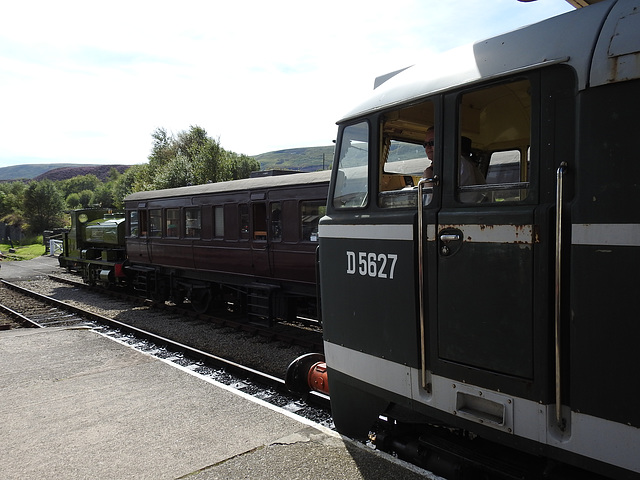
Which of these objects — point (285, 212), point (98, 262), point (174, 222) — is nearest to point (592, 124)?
point (285, 212)

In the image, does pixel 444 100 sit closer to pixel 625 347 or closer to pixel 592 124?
pixel 592 124

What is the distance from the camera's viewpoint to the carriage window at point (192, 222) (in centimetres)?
1238

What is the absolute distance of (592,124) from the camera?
2385 mm

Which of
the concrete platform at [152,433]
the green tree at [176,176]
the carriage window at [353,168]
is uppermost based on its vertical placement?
the green tree at [176,176]

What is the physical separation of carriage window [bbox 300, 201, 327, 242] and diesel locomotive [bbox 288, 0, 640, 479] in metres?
5.22

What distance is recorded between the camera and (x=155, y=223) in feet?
46.6

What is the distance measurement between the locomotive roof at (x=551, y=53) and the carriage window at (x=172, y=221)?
10435 mm

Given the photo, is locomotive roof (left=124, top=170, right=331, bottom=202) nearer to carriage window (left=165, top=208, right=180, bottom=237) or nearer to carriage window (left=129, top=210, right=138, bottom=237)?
carriage window (left=165, top=208, right=180, bottom=237)

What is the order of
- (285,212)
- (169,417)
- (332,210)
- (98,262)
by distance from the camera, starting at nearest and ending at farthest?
(332,210), (169,417), (285,212), (98,262)

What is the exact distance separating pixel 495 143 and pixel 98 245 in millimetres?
18261

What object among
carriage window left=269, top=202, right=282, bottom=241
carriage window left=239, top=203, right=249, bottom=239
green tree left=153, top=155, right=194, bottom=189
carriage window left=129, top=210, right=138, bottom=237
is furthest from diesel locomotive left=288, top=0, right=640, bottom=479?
green tree left=153, top=155, right=194, bottom=189

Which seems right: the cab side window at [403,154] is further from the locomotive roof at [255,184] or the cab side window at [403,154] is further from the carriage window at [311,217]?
the carriage window at [311,217]

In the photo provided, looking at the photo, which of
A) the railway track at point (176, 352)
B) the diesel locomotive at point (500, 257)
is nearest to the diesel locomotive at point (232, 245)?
the railway track at point (176, 352)

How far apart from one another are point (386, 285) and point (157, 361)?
5493 millimetres
